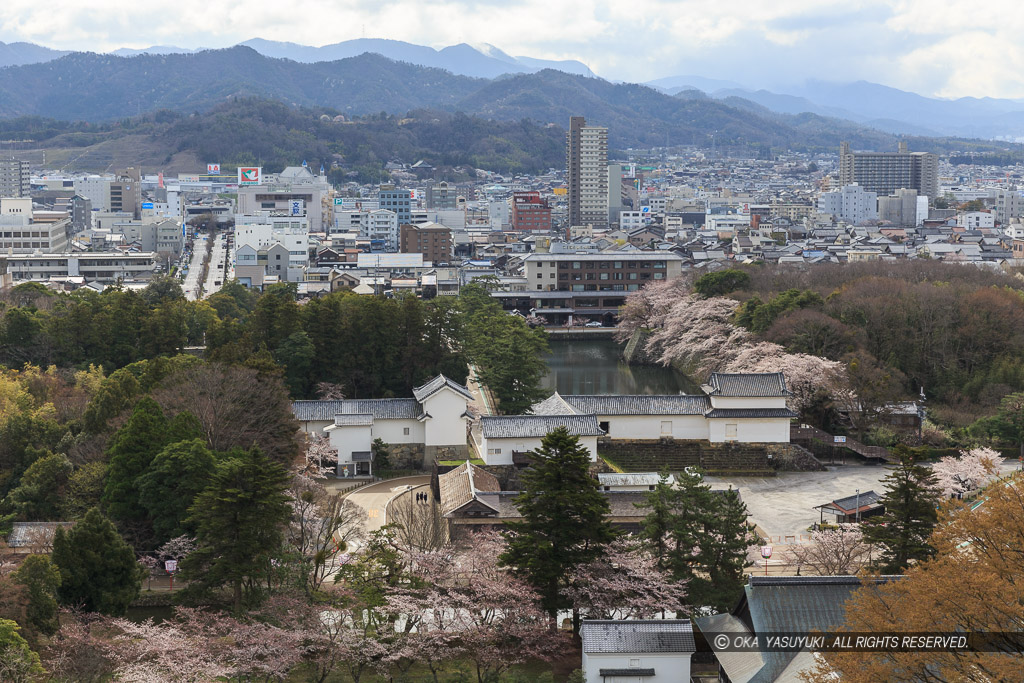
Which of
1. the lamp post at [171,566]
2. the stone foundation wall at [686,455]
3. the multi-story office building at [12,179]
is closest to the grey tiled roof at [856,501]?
the stone foundation wall at [686,455]

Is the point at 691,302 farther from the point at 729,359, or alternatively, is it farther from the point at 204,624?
the point at 204,624

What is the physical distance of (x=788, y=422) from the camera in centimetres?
1952

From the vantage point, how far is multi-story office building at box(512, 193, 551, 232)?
70.8 meters

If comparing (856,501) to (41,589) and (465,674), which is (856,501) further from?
(41,589)

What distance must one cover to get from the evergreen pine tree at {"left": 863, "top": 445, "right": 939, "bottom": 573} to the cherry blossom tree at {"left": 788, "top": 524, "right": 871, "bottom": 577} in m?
0.52

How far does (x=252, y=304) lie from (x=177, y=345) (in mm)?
12110

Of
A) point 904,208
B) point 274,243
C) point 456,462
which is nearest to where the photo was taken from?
point 456,462

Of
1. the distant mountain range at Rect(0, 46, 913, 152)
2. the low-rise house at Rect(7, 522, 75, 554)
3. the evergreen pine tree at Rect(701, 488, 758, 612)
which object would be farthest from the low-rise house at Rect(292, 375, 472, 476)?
the distant mountain range at Rect(0, 46, 913, 152)

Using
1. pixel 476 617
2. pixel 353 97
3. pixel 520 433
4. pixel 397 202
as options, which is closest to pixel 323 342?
pixel 520 433

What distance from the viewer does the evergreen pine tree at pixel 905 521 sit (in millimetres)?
11484

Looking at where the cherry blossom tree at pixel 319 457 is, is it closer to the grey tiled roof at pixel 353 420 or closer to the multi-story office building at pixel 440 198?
the grey tiled roof at pixel 353 420

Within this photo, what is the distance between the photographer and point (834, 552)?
12891 mm

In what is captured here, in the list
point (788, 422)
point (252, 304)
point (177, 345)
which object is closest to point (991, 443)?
point (788, 422)

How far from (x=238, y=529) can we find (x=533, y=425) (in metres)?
7.43
